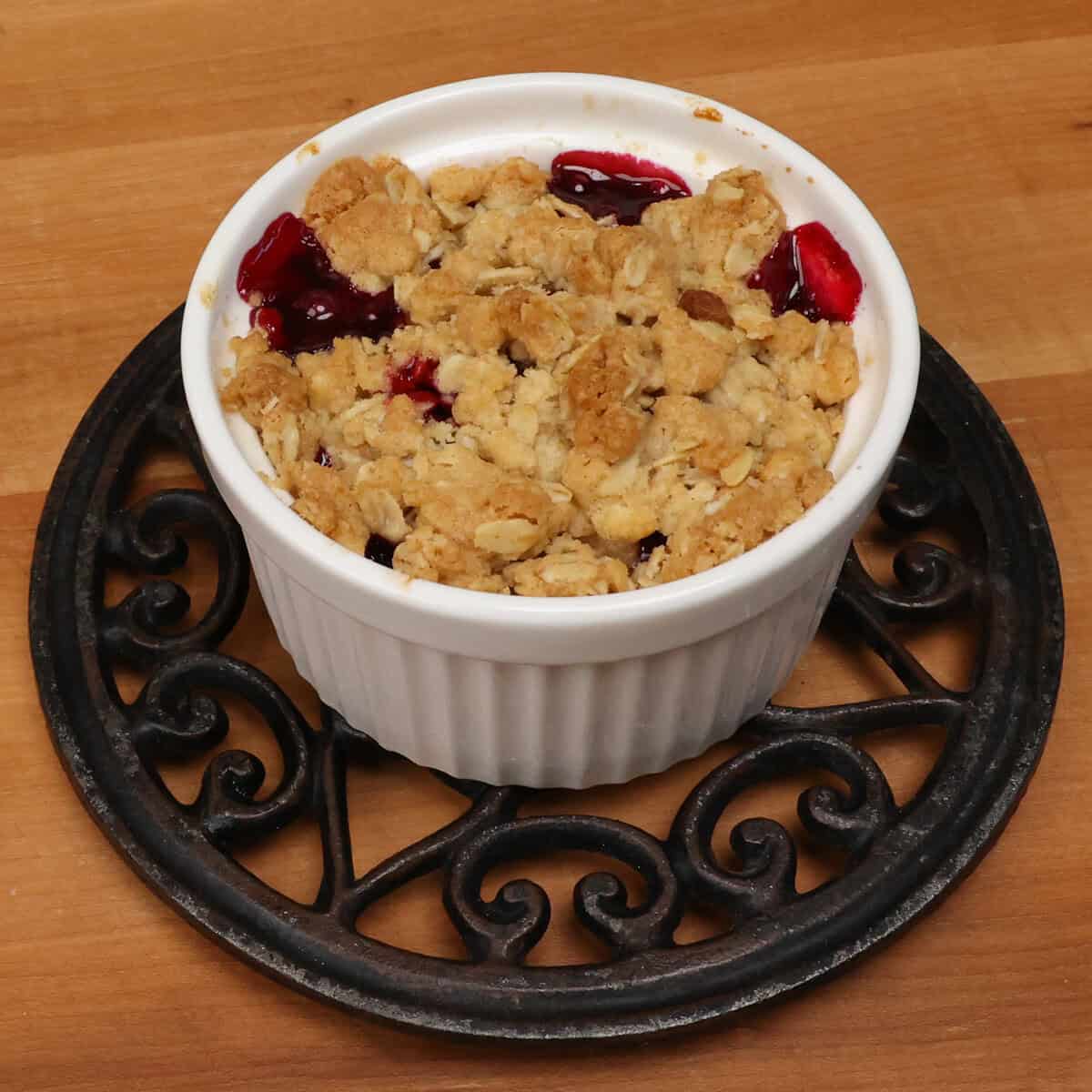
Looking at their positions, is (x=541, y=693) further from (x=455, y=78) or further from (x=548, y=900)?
(x=455, y=78)

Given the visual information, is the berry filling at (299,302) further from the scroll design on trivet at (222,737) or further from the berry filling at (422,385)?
the scroll design on trivet at (222,737)

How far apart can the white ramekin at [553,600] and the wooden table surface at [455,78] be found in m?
0.11

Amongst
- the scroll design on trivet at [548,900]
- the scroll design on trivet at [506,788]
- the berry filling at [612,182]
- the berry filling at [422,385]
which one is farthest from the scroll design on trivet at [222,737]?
the berry filling at [612,182]

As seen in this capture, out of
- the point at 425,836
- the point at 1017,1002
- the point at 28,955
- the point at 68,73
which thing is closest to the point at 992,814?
the point at 1017,1002

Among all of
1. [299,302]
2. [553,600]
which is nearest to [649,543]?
[553,600]

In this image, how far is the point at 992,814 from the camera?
1.14m

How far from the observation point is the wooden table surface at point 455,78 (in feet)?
3.62

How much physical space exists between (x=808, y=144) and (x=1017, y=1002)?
2.98ft

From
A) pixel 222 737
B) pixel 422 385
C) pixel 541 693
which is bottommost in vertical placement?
pixel 222 737

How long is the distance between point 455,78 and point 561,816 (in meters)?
0.90

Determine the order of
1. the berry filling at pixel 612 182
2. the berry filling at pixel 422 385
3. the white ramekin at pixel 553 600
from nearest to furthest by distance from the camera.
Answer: the white ramekin at pixel 553 600
the berry filling at pixel 422 385
the berry filling at pixel 612 182

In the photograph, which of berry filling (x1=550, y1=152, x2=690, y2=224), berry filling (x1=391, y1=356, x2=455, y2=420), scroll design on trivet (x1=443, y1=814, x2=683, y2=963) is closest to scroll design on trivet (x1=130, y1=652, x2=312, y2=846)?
scroll design on trivet (x1=443, y1=814, x2=683, y2=963)

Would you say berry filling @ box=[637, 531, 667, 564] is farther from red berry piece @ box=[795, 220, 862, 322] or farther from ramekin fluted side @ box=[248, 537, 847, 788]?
red berry piece @ box=[795, 220, 862, 322]

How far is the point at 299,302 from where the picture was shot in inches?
46.8
